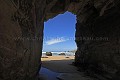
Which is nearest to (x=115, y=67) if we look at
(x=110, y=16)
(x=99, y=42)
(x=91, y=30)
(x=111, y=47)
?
(x=111, y=47)

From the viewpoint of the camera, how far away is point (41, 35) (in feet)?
23.2

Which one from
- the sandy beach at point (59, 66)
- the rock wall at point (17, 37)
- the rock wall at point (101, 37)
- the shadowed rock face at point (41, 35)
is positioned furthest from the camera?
the sandy beach at point (59, 66)

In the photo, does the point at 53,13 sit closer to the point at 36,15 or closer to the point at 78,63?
the point at 78,63

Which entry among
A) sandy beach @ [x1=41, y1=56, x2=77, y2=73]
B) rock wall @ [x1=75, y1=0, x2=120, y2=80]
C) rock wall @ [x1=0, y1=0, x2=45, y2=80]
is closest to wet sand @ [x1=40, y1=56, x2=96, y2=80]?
sandy beach @ [x1=41, y1=56, x2=77, y2=73]

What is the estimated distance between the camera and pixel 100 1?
9.16 m

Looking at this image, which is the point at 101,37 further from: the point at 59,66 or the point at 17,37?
the point at 17,37

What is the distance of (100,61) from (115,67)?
1256 mm

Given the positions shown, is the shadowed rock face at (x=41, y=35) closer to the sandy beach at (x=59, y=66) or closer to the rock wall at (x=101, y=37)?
the rock wall at (x=101, y=37)

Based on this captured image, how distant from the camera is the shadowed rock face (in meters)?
4.29

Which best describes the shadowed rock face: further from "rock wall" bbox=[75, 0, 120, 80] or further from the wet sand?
the wet sand

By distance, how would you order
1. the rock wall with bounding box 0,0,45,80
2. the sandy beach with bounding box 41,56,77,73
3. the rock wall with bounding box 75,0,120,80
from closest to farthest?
the rock wall with bounding box 0,0,45,80
the rock wall with bounding box 75,0,120,80
the sandy beach with bounding box 41,56,77,73

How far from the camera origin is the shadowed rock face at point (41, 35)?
4.29m

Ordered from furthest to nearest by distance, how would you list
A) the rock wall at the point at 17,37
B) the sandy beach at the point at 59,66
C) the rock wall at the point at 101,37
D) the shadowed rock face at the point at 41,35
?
1. the sandy beach at the point at 59,66
2. the rock wall at the point at 101,37
3. the shadowed rock face at the point at 41,35
4. the rock wall at the point at 17,37

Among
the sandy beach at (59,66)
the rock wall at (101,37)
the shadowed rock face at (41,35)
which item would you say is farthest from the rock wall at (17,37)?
the sandy beach at (59,66)
